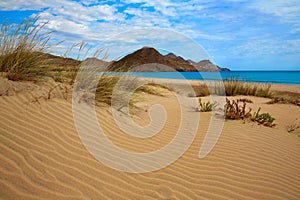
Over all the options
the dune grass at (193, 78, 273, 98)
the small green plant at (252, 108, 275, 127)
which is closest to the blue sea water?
the dune grass at (193, 78, 273, 98)

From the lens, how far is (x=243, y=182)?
274 centimetres

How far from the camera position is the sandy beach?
88.0 inches

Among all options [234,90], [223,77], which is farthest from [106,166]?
[223,77]

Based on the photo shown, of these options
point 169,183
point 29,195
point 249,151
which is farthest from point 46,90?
point 249,151

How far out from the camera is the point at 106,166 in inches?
105

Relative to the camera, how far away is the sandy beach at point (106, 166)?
7.33 ft

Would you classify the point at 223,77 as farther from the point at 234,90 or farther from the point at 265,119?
the point at 265,119

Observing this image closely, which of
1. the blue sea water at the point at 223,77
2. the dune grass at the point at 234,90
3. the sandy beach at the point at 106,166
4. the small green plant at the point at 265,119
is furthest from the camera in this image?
the blue sea water at the point at 223,77

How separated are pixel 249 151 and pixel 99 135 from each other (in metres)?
2.25

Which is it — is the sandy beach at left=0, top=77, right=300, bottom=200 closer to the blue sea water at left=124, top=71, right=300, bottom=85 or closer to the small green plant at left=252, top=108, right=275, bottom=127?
the small green plant at left=252, top=108, right=275, bottom=127

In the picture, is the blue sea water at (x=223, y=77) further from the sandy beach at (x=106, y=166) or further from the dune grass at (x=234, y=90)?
the sandy beach at (x=106, y=166)

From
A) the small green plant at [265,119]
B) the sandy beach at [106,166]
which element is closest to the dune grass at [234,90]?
the small green plant at [265,119]

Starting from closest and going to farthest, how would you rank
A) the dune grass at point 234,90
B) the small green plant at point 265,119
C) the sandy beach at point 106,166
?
the sandy beach at point 106,166 → the small green plant at point 265,119 → the dune grass at point 234,90

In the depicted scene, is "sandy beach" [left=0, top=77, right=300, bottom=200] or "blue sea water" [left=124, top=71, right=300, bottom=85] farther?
"blue sea water" [left=124, top=71, right=300, bottom=85]
